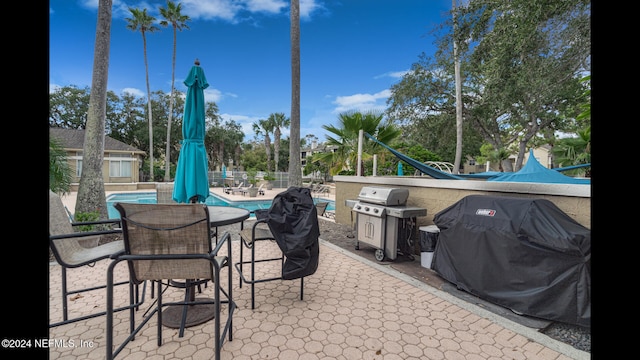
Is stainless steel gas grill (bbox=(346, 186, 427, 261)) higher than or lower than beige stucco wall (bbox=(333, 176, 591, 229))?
lower

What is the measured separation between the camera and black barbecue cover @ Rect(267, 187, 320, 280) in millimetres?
2529

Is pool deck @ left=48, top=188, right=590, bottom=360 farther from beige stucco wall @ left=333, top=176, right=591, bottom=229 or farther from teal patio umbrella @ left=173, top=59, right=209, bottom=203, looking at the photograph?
beige stucco wall @ left=333, top=176, right=591, bottom=229

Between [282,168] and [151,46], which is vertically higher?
[151,46]

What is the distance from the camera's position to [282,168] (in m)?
32.8

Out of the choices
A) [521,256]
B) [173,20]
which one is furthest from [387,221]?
[173,20]

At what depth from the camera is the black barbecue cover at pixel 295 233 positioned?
8.30 feet

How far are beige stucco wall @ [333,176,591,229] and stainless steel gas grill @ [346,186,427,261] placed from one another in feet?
1.07

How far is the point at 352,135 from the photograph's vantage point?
25.0 feet

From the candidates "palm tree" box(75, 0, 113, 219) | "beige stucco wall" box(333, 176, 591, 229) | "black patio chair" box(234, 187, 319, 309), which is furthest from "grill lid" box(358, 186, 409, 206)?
"palm tree" box(75, 0, 113, 219)

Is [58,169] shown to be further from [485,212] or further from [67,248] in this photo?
[485,212]

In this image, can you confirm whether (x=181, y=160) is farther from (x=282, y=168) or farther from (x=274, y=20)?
(x=282, y=168)
